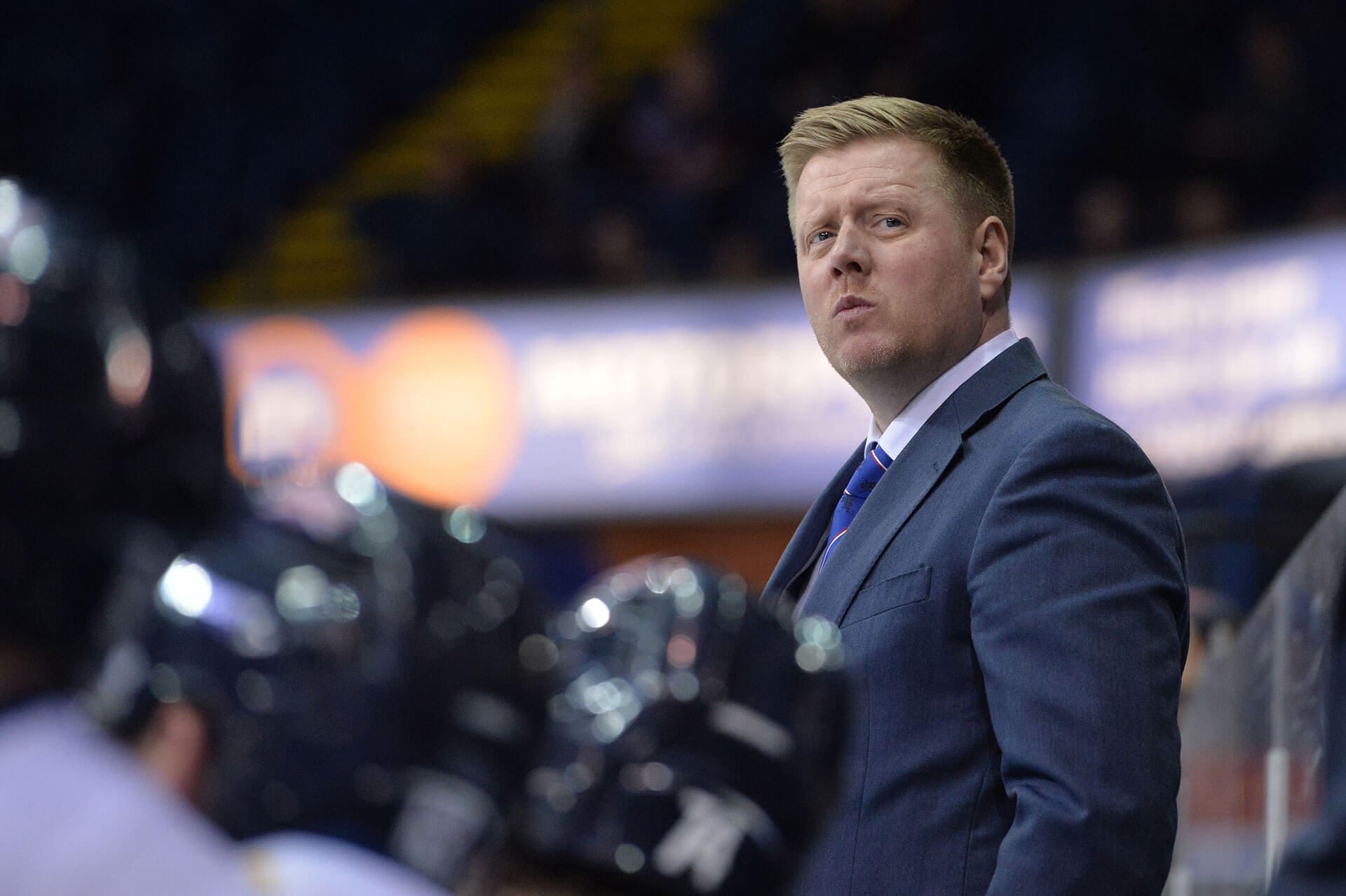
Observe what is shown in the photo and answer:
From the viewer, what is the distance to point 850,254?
123 centimetres

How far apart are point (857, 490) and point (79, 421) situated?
78cm

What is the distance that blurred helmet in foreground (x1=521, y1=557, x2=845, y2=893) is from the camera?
2.35 feet

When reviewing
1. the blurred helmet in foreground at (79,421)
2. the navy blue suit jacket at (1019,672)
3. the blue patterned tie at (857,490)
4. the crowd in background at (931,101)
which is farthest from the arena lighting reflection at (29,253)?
the crowd in background at (931,101)

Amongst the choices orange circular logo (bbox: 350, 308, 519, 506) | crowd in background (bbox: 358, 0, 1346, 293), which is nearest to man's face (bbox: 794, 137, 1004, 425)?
crowd in background (bbox: 358, 0, 1346, 293)

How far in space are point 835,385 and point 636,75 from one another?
1973 mm

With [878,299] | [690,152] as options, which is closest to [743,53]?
[690,152]

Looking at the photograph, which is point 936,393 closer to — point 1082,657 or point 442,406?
point 1082,657

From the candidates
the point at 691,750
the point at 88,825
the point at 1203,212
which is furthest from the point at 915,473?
the point at 1203,212

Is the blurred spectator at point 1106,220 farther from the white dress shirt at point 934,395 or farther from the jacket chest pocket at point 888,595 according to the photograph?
the jacket chest pocket at point 888,595

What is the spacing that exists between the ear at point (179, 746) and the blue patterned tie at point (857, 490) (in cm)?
70

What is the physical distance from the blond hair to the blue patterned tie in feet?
0.63

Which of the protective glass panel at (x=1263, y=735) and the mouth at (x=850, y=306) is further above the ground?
the mouth at (x=850, y=306)

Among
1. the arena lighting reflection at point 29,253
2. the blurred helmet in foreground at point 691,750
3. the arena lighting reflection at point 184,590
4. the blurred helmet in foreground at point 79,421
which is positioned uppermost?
the arena lighting reflection at point 29,253

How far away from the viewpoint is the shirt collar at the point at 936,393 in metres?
1.26
